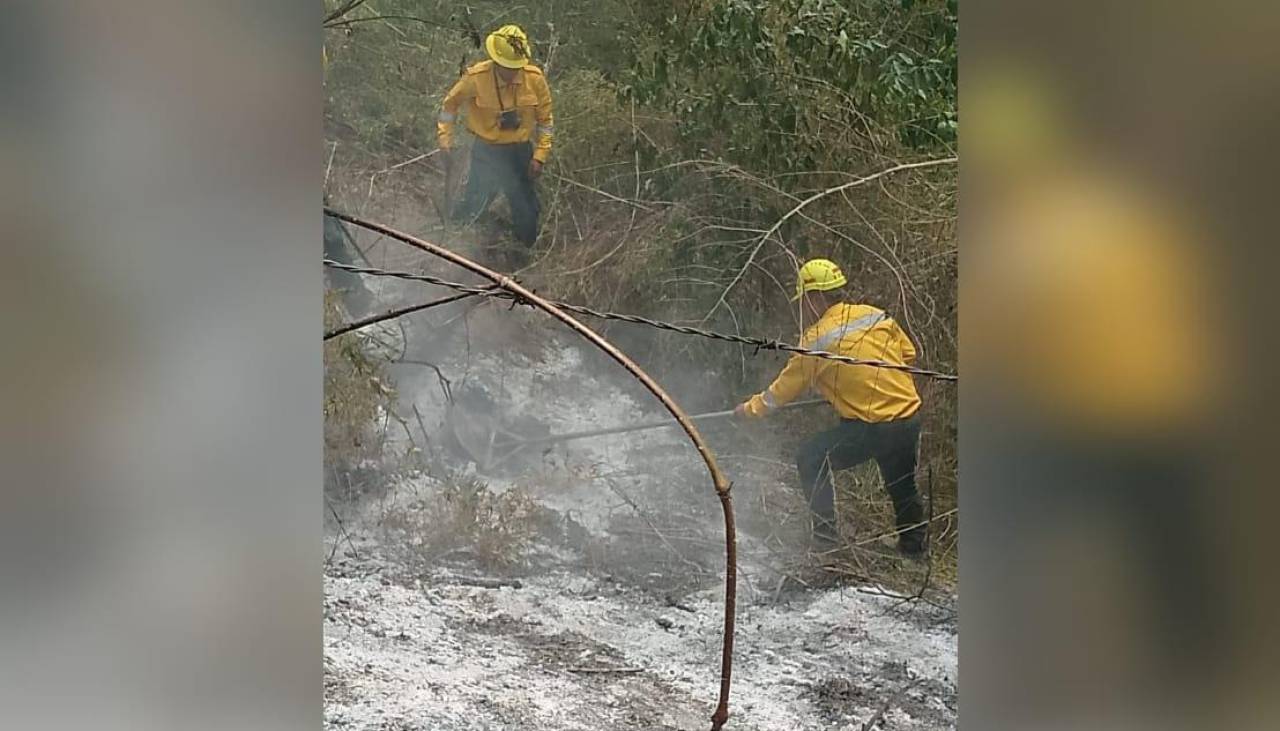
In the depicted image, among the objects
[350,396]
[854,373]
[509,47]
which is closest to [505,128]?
[509,47]

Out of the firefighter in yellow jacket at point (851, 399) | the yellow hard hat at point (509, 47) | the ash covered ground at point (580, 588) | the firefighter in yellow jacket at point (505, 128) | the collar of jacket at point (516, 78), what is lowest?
the ash covered ground at point (580, 588)

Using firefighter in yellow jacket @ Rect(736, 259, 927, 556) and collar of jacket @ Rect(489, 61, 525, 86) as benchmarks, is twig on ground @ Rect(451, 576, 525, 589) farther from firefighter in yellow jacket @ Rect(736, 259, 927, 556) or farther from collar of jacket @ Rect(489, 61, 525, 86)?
collar of jacket @ Rect(489, 61, 525, 86)

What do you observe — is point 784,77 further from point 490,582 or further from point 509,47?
point 490,582

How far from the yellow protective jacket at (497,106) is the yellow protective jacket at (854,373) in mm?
713

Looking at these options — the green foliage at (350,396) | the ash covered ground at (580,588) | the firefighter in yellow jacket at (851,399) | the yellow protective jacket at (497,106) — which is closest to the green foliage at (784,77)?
the yellow protective jacket at (497,106)

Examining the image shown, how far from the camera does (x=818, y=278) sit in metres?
2.33

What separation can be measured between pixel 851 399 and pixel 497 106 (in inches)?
39.4

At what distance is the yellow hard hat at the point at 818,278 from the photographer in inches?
91.6

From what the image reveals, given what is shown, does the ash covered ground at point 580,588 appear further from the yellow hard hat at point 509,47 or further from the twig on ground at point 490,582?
the yellow hard hat at point 509,47

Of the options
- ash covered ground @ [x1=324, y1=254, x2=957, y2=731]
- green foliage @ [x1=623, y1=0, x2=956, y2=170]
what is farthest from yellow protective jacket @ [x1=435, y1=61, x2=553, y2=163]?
ash covered ground @ [x1=324, y1=254, x2=957, y2=731]
